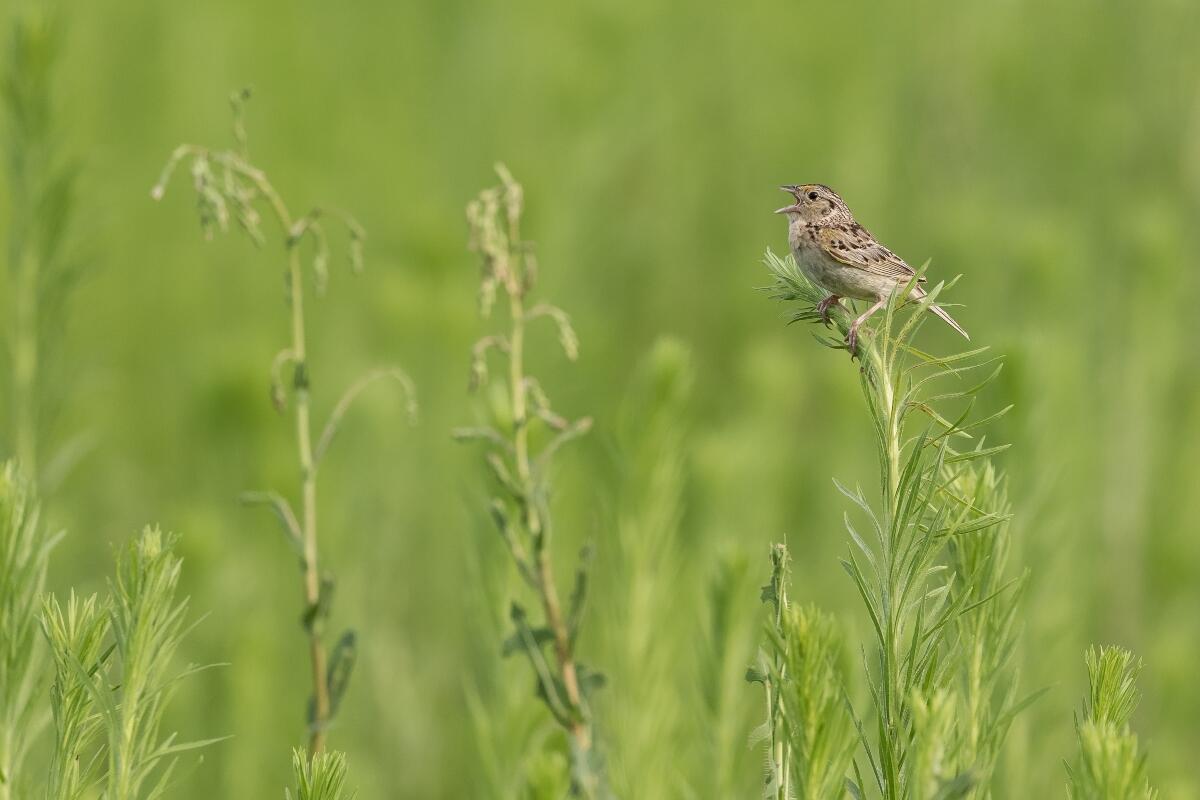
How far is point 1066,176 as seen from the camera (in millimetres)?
5895

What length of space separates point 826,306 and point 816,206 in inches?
28.6

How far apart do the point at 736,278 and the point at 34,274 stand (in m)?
3.37

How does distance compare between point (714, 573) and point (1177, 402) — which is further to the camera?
point (1177, 402)

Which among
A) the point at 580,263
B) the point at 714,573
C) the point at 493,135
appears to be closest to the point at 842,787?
the point at 714,573

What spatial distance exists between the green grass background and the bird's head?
28 cm

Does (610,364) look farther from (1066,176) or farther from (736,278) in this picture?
(1066,176)

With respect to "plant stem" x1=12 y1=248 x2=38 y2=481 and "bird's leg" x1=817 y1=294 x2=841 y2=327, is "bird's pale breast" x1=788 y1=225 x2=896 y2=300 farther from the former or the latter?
"plant stem" x1=12 y1=248 x2=38 y2=481

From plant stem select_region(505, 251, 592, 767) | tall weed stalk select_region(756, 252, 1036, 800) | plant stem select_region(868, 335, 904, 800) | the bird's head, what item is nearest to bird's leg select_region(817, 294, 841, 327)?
tall weed stalk select_region(756, 252, 1036, 800)

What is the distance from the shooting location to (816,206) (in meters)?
2.09

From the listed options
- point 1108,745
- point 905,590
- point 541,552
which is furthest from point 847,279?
point 1108,745

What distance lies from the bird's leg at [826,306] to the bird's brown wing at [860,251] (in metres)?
0.40

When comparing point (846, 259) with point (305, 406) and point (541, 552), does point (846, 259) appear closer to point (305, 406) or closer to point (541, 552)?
point (541, 552)

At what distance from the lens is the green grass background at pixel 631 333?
230cm

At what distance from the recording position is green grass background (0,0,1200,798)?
230cm
